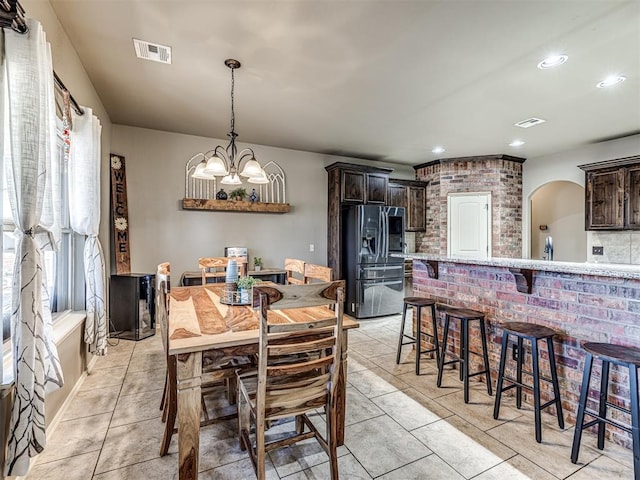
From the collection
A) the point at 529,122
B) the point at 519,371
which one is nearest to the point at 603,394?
the point at 519,371

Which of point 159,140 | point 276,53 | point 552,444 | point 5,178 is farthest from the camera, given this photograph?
point 159,140

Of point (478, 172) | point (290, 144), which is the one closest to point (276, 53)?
point (290, 144)

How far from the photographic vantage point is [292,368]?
152 cm

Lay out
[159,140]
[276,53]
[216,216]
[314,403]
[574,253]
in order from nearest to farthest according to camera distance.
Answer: [314,403]
[276,53]
[159,140]
[216,216]
[574,253]

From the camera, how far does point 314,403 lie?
1.63 meters

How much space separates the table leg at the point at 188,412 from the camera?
152cm

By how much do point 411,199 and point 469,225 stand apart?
115cm

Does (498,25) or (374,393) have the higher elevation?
(498,25)

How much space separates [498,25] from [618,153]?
3.92 meters

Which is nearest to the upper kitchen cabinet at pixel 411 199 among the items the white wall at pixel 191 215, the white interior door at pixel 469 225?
the white interior door at pixel 469 225

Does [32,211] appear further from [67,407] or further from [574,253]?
[574,253]

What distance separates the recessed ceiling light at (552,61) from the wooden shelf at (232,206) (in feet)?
11.4

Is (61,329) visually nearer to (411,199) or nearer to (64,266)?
(64,266)

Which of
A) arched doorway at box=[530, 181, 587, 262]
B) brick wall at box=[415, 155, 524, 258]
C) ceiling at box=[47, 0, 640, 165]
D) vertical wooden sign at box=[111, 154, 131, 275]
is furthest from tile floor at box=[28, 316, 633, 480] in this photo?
arched doorway at box=[530, 181, 587, 262]
